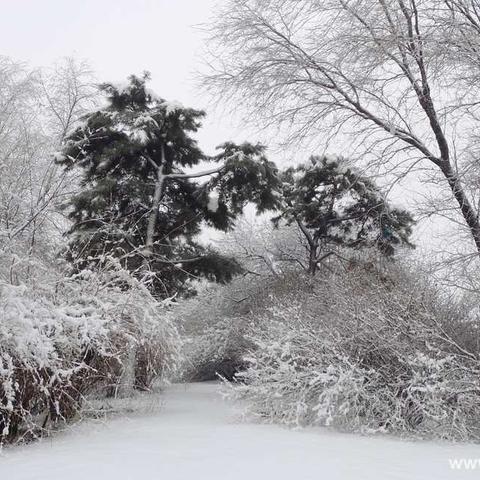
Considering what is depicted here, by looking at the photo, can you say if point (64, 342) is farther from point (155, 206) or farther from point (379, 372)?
point (155, 206)

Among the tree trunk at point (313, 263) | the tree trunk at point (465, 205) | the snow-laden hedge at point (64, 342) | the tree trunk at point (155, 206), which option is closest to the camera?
the snow-laden hedge at point (64, 342)

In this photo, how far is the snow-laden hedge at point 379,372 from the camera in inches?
257

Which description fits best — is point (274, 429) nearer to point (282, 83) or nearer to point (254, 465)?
point (254, 465)

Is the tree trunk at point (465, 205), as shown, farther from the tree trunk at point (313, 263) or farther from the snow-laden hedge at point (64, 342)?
the tree trunk at point (313, 263)

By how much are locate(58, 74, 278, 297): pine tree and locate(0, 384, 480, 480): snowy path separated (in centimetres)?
519

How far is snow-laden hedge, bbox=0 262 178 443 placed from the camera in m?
5.23

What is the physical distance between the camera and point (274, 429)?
22.2 ft

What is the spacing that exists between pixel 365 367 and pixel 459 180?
2947mm

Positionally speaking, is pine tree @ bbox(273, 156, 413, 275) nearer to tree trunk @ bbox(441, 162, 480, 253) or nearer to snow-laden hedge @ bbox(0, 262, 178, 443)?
tree trunk @ bbox(441, 162, 480, 253)

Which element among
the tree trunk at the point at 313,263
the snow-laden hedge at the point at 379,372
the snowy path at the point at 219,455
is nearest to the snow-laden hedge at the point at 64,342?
the snowy path at the point at 219,455

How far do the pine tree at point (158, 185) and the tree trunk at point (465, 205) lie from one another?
440 centimetres

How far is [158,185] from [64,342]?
633 cm

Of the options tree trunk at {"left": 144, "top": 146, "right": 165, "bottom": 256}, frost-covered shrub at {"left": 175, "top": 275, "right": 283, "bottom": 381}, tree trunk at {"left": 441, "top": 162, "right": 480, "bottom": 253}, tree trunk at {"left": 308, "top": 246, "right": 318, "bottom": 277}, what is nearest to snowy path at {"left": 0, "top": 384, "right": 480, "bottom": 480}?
tree trunk at {"left": 441, "top": 162, "right": 480, "bottom": 253}

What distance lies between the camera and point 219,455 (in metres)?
5.08
